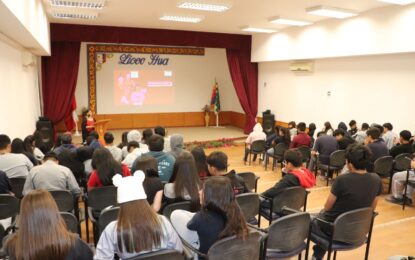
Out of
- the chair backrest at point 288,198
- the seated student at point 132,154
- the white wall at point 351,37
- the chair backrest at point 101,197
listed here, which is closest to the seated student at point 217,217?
the chair backrest at point 288,198

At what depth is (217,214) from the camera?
237cm

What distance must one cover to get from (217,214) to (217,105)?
11906 mm

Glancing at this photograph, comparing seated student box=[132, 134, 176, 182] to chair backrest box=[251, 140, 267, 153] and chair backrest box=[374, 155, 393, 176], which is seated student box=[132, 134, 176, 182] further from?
chair backrest box=[251, 140, 267, 153]

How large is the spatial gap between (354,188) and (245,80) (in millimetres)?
9394

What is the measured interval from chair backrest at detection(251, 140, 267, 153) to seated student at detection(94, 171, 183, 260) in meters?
5.94

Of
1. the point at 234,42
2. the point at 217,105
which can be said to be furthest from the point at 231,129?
the point at 234,42

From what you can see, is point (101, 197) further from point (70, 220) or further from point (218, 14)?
point (218, 14)

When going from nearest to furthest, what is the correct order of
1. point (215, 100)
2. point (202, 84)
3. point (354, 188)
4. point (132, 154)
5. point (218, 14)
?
point (354, 188)
point (132, 154)
point (218, 14)
point (215, 100)
point (202, 84)

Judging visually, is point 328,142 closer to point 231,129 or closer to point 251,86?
point 251,86

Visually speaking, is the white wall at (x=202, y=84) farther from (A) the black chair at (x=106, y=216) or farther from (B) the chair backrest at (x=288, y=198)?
(A) the black chair at (x=106, y=216)

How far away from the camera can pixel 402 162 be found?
5891 mm

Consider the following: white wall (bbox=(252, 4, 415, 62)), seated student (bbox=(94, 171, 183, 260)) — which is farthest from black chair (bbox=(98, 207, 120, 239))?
white wall (bbox=(252, 4, 415, 62))

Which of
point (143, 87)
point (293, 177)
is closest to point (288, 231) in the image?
point (293, 177)

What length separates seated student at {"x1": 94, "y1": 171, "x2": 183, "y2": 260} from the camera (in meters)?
2.10
